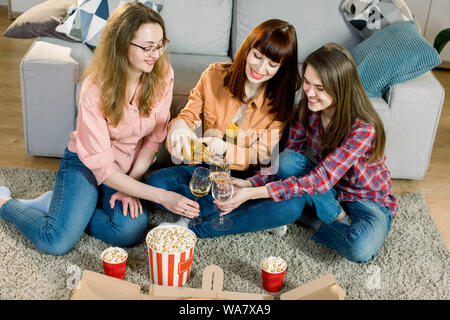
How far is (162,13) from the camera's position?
2.72 metres

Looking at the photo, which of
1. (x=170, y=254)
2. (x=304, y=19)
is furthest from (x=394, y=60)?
(x=170, y=254)

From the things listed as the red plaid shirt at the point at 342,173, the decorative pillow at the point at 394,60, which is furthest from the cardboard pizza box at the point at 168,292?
the decorative pillow at the point at 394,60

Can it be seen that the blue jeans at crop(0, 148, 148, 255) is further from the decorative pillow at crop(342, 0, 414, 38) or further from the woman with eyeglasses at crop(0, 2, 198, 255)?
the decorative pillow at crop(342, 0, 414, 38)

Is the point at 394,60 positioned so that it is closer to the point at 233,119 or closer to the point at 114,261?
the point at 233,119

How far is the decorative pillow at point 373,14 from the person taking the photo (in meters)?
2.70

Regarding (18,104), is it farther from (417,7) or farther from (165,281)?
(417,7)

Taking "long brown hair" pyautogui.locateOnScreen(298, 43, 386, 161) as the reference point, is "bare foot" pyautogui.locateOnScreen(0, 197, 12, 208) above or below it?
below

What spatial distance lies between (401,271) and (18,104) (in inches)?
87.2

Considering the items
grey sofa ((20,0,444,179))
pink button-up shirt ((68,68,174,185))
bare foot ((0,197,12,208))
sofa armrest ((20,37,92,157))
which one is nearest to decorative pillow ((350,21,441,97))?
grey sofa ((20,0,444,179))

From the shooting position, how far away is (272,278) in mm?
1854

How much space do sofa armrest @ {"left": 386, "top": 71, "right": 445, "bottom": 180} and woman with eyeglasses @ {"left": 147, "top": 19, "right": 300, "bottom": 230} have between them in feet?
1.97

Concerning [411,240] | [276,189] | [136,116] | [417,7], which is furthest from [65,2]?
[417,7]

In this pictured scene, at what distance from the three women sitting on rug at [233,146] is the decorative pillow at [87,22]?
22.8 inches

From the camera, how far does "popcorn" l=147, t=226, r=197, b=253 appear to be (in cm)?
179
